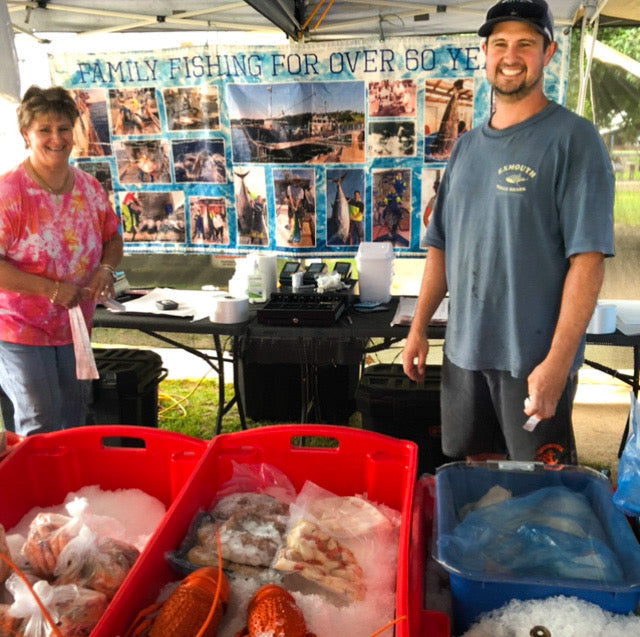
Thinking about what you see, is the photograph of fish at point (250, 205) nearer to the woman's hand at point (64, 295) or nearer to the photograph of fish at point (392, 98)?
the photograph of fish at point (392, 98)

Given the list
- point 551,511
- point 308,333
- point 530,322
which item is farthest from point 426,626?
point 308,333

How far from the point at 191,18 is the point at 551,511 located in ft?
10.7

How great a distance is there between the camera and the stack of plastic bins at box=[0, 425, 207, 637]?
4.19 ft

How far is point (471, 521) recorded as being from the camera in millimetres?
1010

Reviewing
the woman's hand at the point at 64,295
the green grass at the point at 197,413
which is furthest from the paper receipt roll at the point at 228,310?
the green grass at the point at 197,413

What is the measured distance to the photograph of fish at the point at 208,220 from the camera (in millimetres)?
3740

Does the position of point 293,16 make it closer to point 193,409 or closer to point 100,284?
point 100,284

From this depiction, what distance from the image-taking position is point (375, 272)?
9.92 ft

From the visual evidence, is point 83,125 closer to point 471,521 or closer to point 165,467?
point 165,467

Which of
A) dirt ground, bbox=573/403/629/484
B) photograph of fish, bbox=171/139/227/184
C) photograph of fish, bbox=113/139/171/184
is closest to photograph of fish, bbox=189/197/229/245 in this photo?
photograph of fish, bbox=171/139/227/184

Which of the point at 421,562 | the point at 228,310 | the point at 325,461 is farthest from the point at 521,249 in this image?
the point at 228,310

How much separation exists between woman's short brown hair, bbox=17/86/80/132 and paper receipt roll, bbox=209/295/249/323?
98 cm

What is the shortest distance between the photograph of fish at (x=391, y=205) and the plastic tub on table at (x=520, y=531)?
2.53 metres

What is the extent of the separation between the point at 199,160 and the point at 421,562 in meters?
3.16
